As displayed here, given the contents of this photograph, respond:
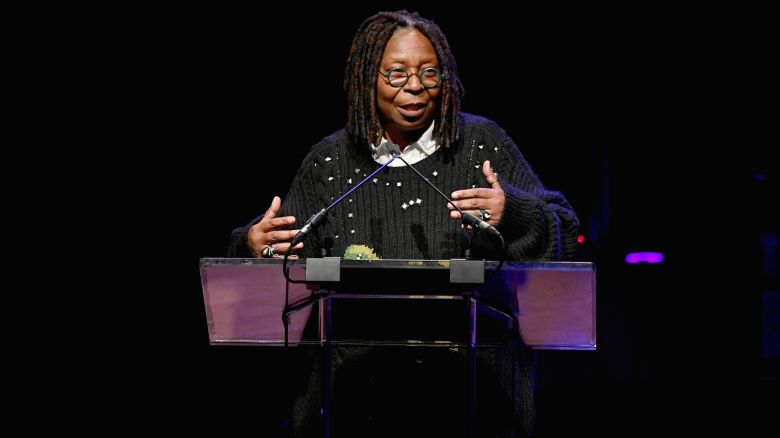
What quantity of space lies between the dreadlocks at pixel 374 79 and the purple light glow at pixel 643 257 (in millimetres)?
1830

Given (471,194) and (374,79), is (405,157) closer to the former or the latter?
(374,79)

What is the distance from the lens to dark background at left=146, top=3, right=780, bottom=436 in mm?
3016

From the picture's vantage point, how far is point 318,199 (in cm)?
195

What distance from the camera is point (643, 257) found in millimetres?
3496

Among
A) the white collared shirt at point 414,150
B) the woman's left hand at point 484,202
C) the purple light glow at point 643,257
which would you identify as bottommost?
the purple light glow at point 643,257

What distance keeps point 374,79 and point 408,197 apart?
0.97 ft

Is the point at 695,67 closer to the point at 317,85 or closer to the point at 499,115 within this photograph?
the point at 499,115

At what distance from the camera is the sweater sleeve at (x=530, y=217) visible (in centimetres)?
158

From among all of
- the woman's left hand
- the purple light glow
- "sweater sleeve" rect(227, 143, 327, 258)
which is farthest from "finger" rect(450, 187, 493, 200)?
the purple light glow

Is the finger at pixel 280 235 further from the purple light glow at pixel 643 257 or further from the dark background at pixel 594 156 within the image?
the purple light glow at pixel 643 257

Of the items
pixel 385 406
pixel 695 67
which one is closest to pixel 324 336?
pixel 385 406

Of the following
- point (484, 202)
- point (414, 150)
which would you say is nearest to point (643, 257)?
point (414, 150)

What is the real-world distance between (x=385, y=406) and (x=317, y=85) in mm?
1770

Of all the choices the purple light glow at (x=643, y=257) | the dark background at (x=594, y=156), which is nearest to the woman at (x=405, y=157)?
the dark background at (x=594, y=156)
